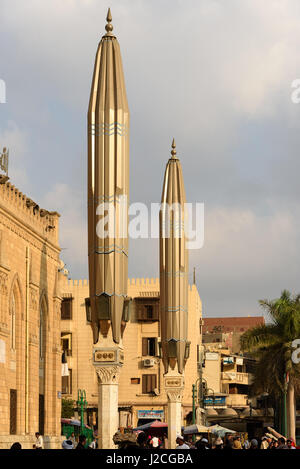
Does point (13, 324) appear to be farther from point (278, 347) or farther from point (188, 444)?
point (278, 347)

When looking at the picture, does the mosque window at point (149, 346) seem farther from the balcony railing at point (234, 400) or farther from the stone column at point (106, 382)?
the stone column at point (106, 382)

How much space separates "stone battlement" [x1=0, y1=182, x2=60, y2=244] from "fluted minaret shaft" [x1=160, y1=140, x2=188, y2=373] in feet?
15.9

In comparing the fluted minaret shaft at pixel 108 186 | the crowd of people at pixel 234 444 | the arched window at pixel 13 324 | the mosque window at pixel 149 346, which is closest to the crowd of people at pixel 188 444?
the crowd of people at pixel 234 444

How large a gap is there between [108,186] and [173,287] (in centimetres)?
1178

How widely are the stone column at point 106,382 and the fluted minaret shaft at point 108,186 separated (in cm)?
42

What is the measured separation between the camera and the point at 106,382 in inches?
933

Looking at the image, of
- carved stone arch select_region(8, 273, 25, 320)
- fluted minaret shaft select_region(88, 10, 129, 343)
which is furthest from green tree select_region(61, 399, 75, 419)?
fluted minaret shaft select_region(88, 10, 129, 343)

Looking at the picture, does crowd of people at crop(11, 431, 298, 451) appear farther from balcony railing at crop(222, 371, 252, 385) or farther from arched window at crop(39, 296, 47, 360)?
balcony railing at crop(222, 371, 252, 385)

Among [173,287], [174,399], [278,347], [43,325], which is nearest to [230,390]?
[278,347]

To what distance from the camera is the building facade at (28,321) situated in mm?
31578

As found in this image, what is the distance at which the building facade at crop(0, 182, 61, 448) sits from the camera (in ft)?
104

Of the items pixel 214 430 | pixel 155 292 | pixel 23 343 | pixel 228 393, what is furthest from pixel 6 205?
pixel 228 393
